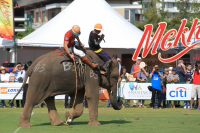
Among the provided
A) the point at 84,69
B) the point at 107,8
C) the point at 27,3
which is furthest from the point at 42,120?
the point at 27,3

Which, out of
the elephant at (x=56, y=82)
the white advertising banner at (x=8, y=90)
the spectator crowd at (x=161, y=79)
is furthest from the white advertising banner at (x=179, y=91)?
the elephant at (x=56, y=82)

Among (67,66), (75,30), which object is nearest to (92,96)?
(67,66)

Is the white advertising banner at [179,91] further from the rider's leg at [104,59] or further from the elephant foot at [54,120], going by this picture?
the elephant foot at [54,120]

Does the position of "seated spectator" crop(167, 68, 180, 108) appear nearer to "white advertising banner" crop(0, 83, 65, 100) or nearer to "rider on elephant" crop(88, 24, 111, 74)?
"white advertising banner" crop(0, 83, 65, 100)

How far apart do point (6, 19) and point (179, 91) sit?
11929 mm

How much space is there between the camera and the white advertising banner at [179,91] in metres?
22.2

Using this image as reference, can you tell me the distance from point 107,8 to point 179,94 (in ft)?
40.3

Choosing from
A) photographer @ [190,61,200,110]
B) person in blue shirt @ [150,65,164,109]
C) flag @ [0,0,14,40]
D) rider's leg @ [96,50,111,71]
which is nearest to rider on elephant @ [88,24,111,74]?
rider's leg @ [96,50,111,71]

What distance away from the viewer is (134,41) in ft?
99.7

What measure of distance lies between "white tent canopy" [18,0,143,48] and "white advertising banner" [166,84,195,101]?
794cm

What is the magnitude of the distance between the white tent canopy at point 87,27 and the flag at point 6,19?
3.07 ft

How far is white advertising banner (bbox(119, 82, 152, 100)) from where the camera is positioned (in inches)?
878

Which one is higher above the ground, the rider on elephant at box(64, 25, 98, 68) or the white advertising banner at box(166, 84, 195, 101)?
the rider on elephant at box(64, 25, 98, 68)

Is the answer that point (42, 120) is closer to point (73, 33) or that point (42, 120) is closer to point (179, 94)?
point (73, 33)
